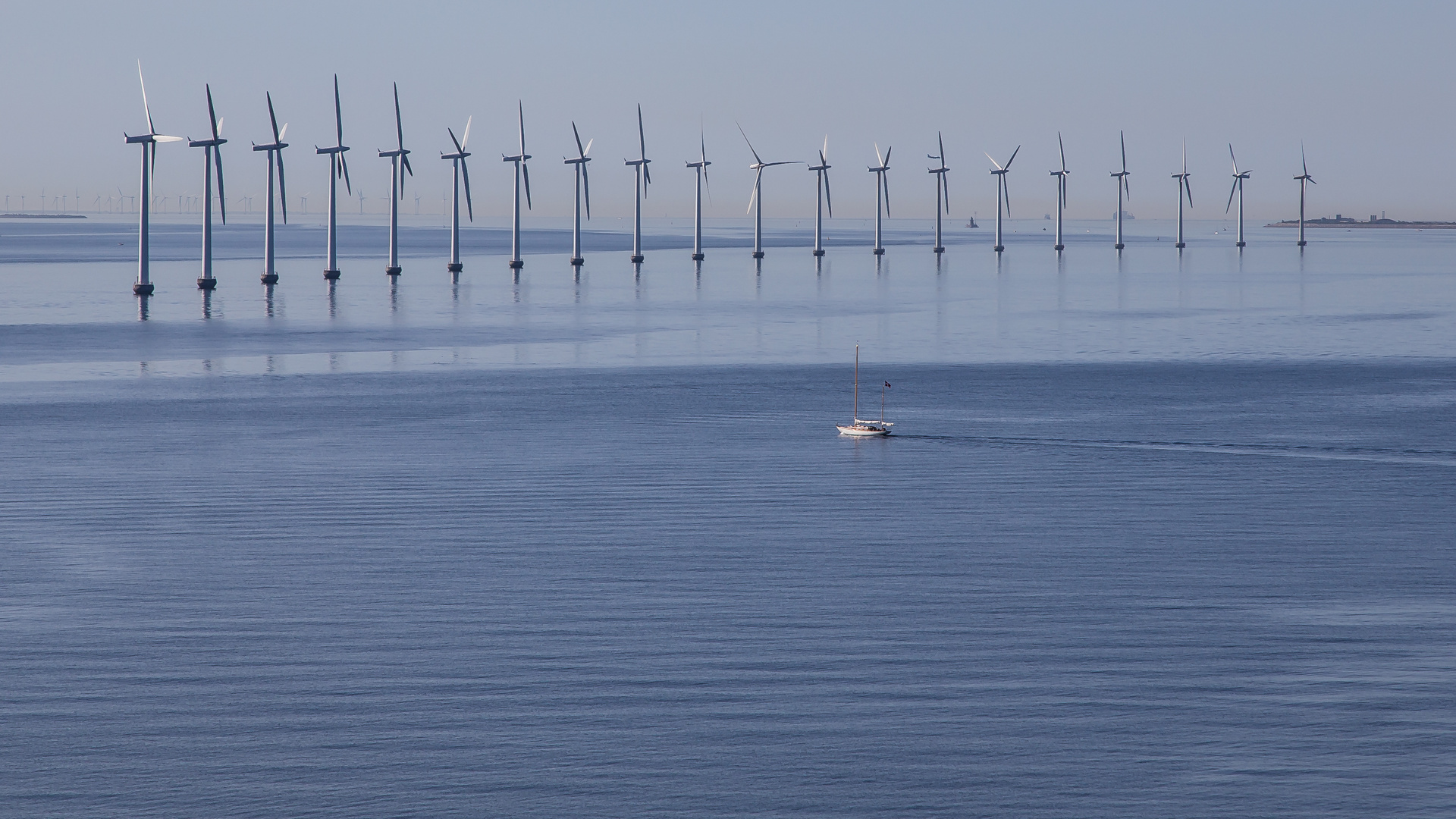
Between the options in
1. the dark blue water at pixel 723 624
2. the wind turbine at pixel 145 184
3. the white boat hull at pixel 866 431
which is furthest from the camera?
the wind turbine at pixel 145 184

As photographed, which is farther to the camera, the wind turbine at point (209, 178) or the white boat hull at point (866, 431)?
the wind turbine at point (209, 178)

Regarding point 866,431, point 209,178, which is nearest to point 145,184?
point 209,178

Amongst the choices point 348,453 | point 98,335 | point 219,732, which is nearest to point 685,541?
point 219,732

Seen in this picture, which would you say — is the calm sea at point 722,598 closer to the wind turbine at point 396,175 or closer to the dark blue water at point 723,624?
the dark blue water at point 723,624

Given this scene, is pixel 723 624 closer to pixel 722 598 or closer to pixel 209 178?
pixel 722 598

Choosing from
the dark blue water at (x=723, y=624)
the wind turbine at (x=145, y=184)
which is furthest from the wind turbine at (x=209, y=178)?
the dark blue water at (x=723, y=624)

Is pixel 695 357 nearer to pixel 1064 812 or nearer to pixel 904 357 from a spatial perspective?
pixel 904 357
